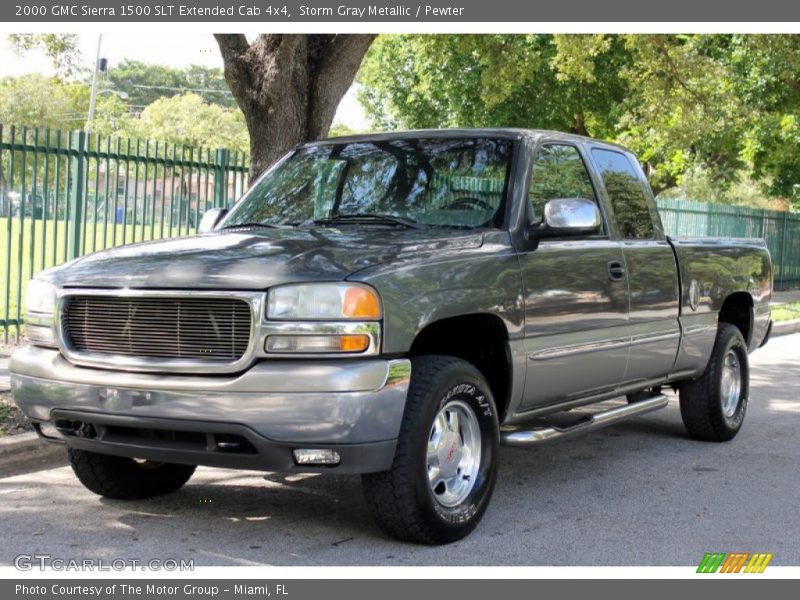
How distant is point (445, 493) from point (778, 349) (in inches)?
439

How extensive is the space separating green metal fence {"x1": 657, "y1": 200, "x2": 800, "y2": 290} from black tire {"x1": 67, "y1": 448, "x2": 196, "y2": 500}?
61.4 ft

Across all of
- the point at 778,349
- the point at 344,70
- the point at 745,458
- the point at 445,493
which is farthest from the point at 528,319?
the point at 778,349

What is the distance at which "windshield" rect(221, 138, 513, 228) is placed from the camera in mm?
5820

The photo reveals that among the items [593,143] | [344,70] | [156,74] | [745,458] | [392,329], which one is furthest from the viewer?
[156,74]

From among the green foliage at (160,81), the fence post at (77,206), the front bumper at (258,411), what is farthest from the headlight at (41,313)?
the green foliage at (160,81)

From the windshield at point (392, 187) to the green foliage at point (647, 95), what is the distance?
8.91 meters

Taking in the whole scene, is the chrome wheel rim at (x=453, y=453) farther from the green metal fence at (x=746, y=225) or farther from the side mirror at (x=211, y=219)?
the green metal fence at (x=746, y=225)

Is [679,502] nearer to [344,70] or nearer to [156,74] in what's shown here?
[344,70]

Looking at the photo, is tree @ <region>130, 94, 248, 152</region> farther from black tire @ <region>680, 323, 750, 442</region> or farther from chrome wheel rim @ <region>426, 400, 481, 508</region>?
chrome wheel rim @ <region>426, 400, 481, 508</region>

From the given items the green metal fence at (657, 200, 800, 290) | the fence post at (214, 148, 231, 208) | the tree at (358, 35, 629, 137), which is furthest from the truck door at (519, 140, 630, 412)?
the green metal fence at (657, 200, 800, 290)

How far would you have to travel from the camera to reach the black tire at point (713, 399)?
7.85 m

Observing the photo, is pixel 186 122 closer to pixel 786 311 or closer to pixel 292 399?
pixel 786 311

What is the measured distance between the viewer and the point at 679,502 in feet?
20.1

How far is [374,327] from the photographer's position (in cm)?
461
